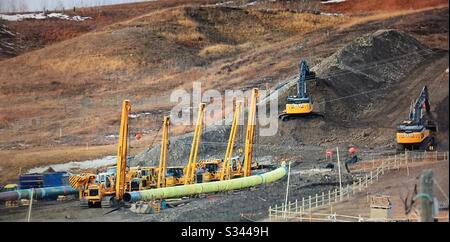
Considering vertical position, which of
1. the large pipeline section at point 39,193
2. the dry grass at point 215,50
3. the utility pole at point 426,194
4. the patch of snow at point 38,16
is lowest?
the large pipeline section at point 39,193

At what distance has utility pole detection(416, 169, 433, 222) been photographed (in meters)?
13.7

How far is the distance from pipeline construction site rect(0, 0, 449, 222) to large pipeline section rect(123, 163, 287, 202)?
7 centimetres

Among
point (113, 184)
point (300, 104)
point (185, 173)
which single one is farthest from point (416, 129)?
point (113, 184)

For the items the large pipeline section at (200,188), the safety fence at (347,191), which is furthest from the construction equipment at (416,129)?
the large pipeline section at (200,188)

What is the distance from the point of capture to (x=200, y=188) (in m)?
32.8

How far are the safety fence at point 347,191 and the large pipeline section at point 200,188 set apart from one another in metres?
3.72

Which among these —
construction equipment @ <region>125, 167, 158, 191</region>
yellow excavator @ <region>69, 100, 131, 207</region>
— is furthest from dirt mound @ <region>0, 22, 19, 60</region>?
yellow excavator @ <region>69, 100, 131, 207</region>

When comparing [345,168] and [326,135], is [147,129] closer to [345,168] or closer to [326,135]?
[326,135]

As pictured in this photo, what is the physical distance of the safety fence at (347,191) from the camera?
79.6ft

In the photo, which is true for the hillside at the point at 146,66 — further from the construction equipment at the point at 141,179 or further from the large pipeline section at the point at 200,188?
the large pipeline section at the point at 200,188

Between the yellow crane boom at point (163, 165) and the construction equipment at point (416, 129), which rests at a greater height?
the construction equipment at point (416, 129)

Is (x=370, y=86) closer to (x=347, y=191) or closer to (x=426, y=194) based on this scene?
(x=347, y=191)
